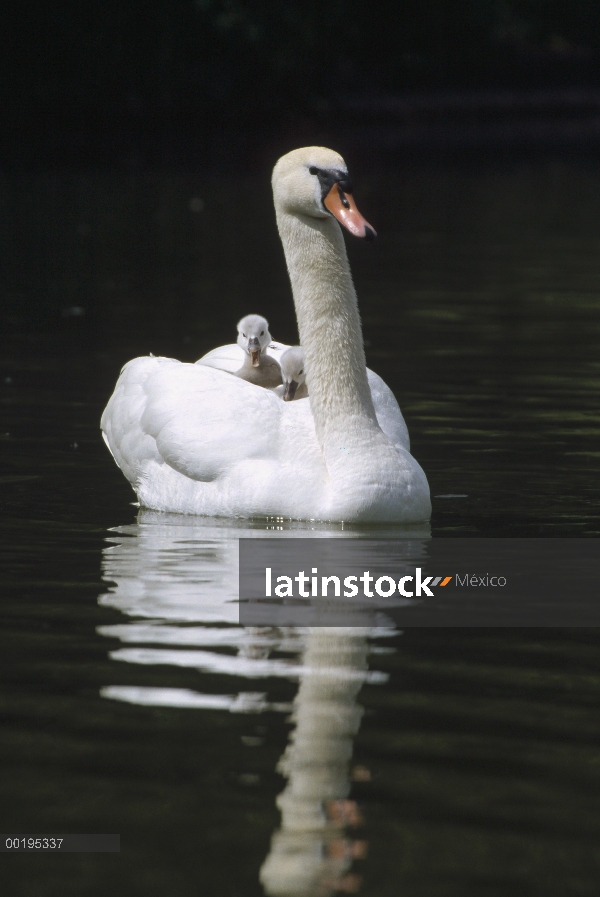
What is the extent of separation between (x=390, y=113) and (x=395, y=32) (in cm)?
888

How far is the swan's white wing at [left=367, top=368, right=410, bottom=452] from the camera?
8.80 meters

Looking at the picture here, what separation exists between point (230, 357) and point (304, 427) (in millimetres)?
1608

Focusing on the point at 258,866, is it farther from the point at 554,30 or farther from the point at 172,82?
the point at 554,30

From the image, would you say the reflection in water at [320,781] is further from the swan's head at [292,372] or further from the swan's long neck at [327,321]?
the swan's head at [292,372]

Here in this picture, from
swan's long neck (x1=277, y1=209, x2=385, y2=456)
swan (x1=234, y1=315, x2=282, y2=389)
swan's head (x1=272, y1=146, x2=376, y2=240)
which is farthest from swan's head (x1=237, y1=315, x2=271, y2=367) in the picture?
swan's head (x1=272, y1=146, x2=376, y2=240)

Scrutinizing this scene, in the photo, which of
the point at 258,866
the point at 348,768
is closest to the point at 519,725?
the point at 348,768

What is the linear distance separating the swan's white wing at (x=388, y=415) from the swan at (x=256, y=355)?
0.67 metres

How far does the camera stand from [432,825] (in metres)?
4.41

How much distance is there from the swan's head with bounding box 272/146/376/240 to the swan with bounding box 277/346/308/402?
1.14 meters

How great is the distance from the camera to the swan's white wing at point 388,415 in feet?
28.9

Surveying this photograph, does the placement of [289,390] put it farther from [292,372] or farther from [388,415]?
[388,415]

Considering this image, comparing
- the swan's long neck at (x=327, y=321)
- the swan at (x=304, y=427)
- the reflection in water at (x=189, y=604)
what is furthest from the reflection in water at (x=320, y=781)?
the swan's long neck at (x=327, y=321)

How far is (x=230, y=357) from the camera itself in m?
10.1

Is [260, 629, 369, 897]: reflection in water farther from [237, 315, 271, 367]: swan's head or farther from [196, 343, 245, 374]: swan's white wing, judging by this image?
[196, 343, 245, 374]: swan's white wing
